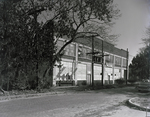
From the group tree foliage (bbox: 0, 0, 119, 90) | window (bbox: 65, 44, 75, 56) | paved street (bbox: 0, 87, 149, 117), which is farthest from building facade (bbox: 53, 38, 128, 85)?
paved street (bbox: 0, 87, 149, 117)

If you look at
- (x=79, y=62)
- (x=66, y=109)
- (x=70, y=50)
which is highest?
(x=70, y=50)

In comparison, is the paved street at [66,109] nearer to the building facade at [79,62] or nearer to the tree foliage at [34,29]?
the tree foliage at [34,29]

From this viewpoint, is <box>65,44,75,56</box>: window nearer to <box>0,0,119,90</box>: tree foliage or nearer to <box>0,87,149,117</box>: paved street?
<box>0,0,119,90</box>: tree foliage

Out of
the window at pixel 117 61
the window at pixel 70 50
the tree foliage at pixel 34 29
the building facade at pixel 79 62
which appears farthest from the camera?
the window at pixel 117 61

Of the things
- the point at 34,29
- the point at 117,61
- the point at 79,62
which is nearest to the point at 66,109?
the point at 34,29

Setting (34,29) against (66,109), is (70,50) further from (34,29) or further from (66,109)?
(66,109)

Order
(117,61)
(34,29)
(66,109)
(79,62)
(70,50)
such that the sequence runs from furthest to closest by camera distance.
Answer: (117,61) < (79,62) < (70,50) < (34,29) < (66,109)

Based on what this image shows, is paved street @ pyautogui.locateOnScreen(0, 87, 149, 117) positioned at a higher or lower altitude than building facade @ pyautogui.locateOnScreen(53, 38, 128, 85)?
lower

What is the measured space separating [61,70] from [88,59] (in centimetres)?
922

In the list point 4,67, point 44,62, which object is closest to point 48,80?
point 44,62

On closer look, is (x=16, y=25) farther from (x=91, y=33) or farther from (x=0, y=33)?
(x=91, y=33)

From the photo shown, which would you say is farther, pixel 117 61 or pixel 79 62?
pixel 117 61

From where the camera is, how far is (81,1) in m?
19.5

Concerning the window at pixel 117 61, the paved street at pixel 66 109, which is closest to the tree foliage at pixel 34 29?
the paved street at pixel 66 109
